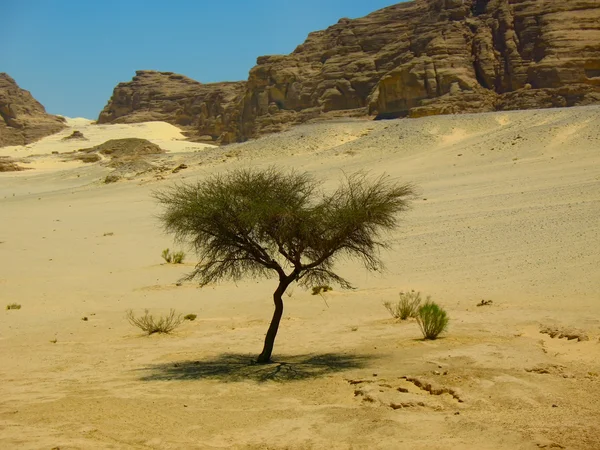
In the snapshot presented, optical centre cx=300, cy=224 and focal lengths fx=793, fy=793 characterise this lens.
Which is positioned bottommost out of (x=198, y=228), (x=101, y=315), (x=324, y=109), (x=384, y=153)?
(x=101, y=315)

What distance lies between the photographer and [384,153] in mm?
47656

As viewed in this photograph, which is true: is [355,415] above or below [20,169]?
below

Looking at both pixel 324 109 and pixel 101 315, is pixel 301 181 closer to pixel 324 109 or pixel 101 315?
pixel 101 315

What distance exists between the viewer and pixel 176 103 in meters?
140

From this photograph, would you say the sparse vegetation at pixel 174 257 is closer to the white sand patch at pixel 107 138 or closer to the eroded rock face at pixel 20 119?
the white sand patch at pixel 107 138

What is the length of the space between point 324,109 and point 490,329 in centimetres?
6419

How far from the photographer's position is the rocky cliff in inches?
2475

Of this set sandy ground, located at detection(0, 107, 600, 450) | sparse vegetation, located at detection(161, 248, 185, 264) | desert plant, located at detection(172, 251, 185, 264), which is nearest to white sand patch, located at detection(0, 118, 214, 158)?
sandy ground, located at detection(0, 107, 600, 450)

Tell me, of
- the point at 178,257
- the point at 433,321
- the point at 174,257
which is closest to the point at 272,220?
the point at 433,321

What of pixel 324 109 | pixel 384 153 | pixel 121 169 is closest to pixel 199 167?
pixel 121 169

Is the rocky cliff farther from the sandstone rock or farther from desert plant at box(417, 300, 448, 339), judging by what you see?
desert plant at box(417, 300, 448, 339)

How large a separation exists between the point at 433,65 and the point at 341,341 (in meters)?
55.7

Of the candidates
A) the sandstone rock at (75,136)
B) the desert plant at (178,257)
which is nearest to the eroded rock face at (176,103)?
the sandstone rock at (75,136)

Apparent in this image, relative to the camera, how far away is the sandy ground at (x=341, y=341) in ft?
27.2
